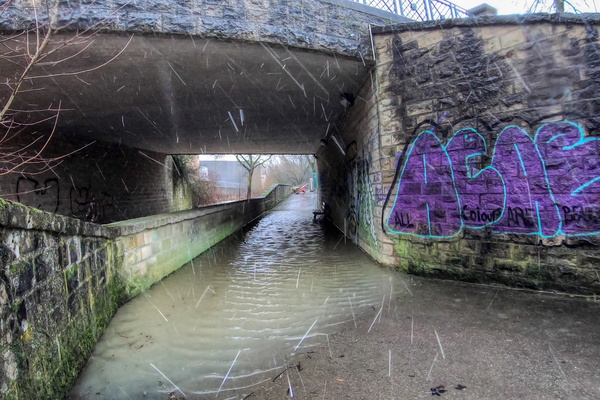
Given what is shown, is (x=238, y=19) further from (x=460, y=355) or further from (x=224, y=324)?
(x=460, y=355)

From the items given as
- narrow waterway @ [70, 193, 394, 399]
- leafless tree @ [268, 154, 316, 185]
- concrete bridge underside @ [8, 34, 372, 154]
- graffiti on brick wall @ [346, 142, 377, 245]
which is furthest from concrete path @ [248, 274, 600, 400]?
leafless tree @ [268, 154, 316, 185]

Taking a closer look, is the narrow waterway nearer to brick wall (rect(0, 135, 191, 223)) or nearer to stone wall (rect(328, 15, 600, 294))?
stone wall (rect(328, 15, 600, 294))

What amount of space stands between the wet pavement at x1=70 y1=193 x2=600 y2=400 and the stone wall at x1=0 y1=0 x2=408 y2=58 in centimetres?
364

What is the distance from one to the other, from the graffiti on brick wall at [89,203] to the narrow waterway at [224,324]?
18.4 feet

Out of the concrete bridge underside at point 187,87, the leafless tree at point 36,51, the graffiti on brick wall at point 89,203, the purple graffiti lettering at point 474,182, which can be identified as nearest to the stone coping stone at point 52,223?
the leafless tree at point 36,51

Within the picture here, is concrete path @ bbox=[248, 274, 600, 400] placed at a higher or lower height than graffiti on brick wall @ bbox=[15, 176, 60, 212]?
lower

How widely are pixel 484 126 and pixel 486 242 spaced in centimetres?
Answer: 155

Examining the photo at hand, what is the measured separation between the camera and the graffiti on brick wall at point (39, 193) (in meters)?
8.05

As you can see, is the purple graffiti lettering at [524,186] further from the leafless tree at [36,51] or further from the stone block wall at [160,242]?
the leafless tree at [36,51]

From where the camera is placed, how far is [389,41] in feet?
17.4

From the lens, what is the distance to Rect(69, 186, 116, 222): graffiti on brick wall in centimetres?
977

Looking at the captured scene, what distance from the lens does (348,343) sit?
9.96ft

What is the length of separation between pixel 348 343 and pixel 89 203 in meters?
10.2

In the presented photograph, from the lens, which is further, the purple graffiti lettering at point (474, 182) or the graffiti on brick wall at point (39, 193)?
the graffiti on brick wall at point (39, 193)
